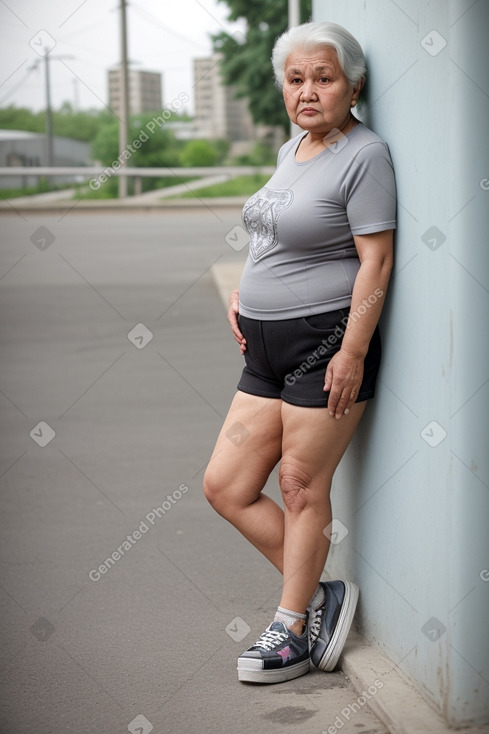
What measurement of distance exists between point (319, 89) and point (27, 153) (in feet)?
128

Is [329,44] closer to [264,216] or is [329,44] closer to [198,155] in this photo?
[264,216]

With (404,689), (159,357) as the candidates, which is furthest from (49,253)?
(404,689)

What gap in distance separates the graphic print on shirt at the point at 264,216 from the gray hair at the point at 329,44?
369 millimetres

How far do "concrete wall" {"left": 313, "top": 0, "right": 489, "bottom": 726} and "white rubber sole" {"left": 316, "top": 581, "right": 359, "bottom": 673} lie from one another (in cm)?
16

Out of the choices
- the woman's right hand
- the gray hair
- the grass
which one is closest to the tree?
the grass

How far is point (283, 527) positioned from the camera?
343 centimetres

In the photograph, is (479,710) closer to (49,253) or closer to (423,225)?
(423,225)

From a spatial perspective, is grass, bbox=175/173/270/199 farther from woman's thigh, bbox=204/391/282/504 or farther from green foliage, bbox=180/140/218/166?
woman's thigh, bbox=204/391/282/504

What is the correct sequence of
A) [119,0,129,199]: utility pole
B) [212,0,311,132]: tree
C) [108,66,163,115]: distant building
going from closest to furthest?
1. [119,0,129,199]: utility pole
2. [212,0,311,132]: tree
3. [108,66,163,115]: distant building

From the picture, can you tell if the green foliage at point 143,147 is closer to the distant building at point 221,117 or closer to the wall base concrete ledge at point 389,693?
the distant building at point 221,117

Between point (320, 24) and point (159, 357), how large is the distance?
6.95 m

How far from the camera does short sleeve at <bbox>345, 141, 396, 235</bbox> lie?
9.68ft

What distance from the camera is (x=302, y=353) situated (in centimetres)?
316

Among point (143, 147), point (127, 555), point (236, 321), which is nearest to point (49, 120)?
point (143, 147)
